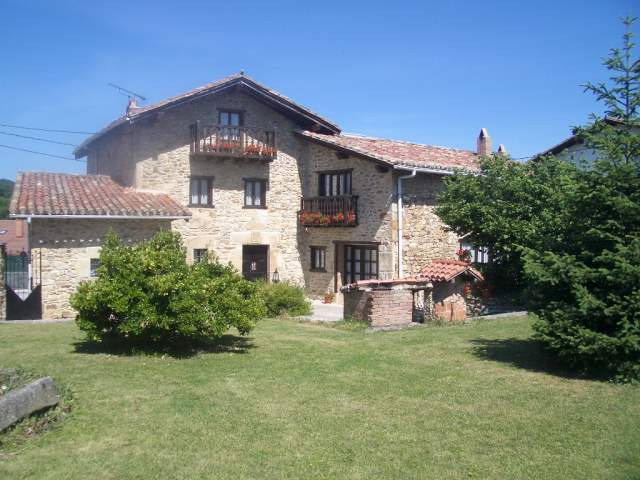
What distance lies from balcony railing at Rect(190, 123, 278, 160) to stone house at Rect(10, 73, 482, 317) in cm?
4

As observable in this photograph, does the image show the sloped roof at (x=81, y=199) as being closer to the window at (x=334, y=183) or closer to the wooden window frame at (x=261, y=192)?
the wooden window frame at (x=261, y=192)

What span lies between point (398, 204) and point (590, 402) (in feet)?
40.0

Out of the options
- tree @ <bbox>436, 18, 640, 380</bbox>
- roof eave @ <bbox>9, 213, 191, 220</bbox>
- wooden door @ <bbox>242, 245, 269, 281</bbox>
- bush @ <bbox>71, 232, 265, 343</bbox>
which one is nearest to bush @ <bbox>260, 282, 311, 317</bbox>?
roof eave @ <bbox>9, 213, 191, 220</bbox>

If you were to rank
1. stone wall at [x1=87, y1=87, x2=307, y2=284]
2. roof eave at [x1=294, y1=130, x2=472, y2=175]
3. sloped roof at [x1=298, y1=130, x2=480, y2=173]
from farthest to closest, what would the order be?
1. stone wall at [x1=87, y1=87, x2=307, y2=284]
2. sloped roof at [x1=298, y1=130, x2=480, y2=173]
3. roof eave at [x1=294, y1=130, x2=472, y2=175]

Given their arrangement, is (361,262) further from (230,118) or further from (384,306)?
(230,118)

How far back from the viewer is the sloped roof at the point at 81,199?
16292mm

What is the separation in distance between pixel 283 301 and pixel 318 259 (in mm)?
5463

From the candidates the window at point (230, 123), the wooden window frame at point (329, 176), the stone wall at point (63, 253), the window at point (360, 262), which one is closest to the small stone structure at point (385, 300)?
the window at point (360, 262)

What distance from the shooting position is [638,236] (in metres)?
8.45

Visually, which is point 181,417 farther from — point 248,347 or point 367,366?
point 248,347

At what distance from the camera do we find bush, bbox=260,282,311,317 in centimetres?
1688

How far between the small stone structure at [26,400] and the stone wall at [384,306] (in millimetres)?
8509

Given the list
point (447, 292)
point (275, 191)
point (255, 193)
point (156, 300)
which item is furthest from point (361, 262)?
point (156, 300)

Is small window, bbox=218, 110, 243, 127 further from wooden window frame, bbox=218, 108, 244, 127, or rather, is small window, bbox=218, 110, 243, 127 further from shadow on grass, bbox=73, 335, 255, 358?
shadow on grass, bbox=73, 335, 255, 358
